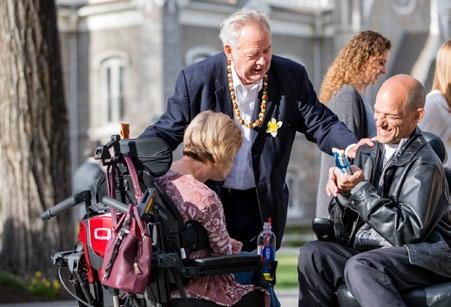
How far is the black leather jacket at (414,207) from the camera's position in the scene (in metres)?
5.26

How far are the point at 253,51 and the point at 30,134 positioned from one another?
6.59 m

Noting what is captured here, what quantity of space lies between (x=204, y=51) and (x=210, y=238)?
89.8ft

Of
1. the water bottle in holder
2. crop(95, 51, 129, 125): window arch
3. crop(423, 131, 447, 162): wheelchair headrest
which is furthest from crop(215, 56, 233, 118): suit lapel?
crop(95, 51, 129, 125): window arch

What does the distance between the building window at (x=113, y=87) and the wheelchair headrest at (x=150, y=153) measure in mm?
26997

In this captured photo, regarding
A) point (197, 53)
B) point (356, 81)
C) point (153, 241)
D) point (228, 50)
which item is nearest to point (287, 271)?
point (356, 81)

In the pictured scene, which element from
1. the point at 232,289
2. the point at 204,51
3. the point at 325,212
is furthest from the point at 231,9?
the point at 232,289

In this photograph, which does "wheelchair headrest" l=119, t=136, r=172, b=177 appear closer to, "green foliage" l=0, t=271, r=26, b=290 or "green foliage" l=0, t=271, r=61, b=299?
"green foliage" l=0, t=271, r=61, b=299

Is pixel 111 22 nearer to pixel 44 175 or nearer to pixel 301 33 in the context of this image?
pixel 301 33

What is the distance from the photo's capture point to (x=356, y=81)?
286 inches

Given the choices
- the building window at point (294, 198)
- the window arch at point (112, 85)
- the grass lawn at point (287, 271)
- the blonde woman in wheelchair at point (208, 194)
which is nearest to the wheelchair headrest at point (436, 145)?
the blonde woman in wheelchair at point (208, 194)

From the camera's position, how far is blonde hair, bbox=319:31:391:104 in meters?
7.23

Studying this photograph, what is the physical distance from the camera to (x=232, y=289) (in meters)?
5.31

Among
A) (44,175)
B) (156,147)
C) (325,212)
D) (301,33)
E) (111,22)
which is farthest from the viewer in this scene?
(301,33)

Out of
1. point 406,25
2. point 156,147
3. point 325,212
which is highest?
point 156,147
